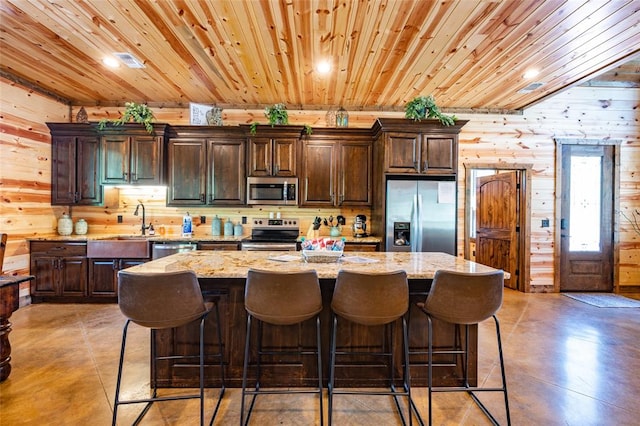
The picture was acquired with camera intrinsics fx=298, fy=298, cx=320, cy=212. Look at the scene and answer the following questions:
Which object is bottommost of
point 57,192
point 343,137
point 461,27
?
point 57,192

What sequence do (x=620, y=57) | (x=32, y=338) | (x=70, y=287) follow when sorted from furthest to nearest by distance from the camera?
1. (x=70, y=287)
2. (x=620, y=57)
3. (x=32, y=338)

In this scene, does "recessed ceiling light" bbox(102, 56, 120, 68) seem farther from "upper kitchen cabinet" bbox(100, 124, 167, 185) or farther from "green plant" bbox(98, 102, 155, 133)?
"upper kitchen cabinet" bbox(100, 124, 167, 185)

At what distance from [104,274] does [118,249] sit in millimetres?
404

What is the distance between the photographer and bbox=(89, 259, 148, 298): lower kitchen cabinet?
4031 mm

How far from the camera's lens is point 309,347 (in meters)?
2.18

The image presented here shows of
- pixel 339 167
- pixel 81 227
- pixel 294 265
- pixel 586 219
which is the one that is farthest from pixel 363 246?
pixel 81 227

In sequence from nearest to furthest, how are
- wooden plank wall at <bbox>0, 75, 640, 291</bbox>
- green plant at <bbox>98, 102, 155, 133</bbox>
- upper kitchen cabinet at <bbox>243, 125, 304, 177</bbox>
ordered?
green plant at <bbox>98, 102, 155, 133</bbox>, upper kitchen cabinet at <bbox>243, 125, 304, 177</bbox>, wooden plank wall at <bbox>0, 75, 640, 291</bbox>

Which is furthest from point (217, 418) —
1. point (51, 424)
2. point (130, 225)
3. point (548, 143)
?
point (548, 143)

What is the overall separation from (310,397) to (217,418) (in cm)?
62

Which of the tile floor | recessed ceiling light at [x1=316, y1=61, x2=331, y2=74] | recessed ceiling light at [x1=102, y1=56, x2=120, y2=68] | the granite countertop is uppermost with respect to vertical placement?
recessed ceiling light at [x1=102, y1=56, x2=120, y2=68]

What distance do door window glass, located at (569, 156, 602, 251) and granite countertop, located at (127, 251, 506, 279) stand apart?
12.8 feet

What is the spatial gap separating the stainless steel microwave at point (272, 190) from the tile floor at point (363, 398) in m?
2.14

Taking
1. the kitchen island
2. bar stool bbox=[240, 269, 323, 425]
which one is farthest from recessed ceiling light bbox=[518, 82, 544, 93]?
bar stool bbox=[240, 269, 323, 425]

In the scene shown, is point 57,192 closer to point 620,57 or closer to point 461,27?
point 461,27
